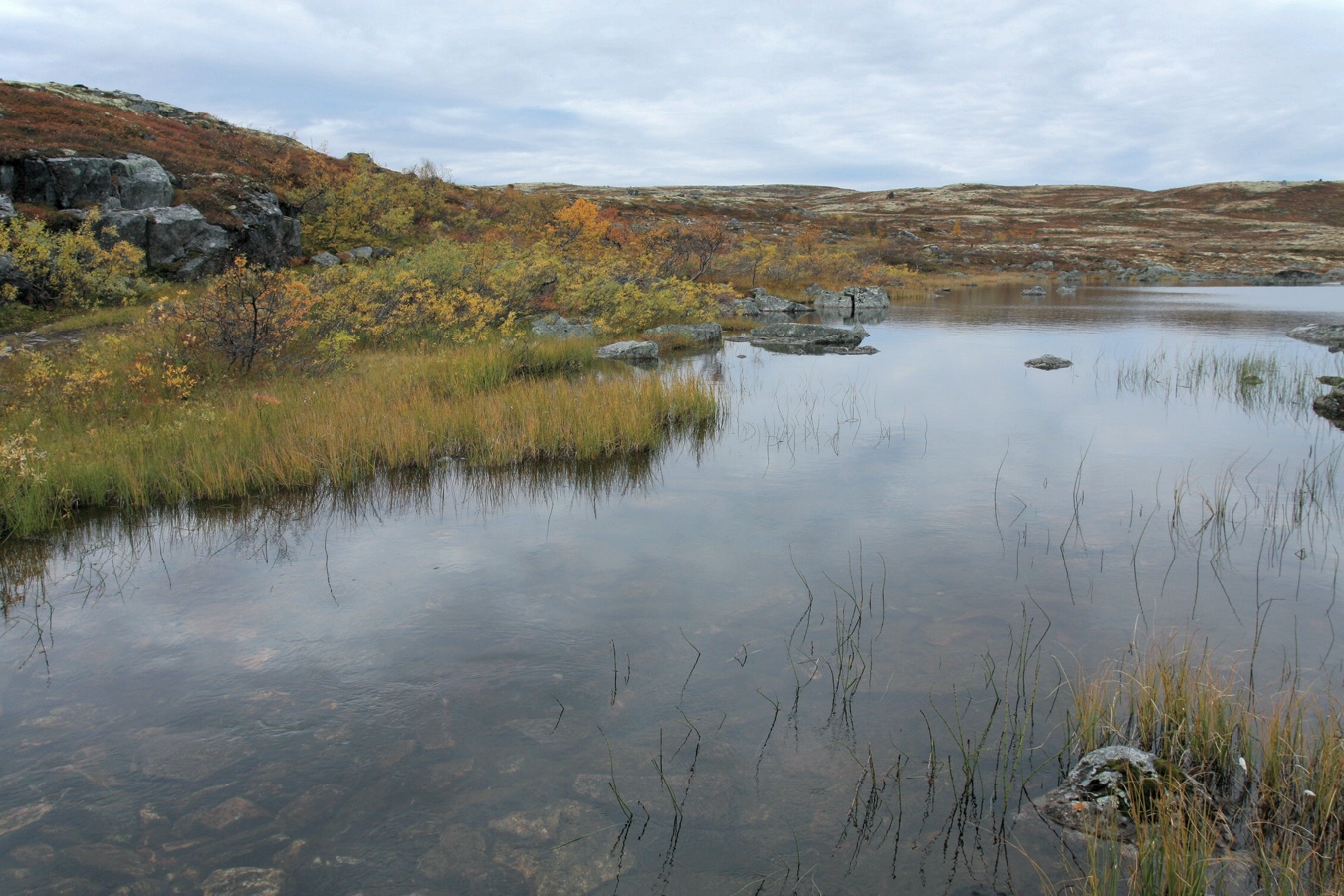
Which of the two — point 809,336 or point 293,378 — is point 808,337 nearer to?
point 809,336

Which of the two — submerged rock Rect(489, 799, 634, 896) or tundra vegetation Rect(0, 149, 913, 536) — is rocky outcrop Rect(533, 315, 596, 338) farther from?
submerged rock Rect(489, 799, 634, 896)

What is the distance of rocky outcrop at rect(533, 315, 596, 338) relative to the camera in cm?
1748

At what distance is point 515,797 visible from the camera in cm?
385

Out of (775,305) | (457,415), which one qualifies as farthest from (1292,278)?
(457,415)

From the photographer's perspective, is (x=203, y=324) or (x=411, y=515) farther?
(x=203, y=324)

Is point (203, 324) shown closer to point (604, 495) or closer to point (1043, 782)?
point (604, 495)

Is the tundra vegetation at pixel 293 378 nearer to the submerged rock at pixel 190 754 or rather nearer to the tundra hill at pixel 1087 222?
the submerged rock at pixel 190 754

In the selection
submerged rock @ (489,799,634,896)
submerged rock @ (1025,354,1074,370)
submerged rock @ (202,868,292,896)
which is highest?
submerged rock @ (1025,354,1074,370)

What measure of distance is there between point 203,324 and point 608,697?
1037cm

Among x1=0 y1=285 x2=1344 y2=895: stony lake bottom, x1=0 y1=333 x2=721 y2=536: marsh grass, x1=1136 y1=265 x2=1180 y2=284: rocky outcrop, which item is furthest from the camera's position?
x1=1136 y1=265 x2=1180 y2=284: rocky outcrop

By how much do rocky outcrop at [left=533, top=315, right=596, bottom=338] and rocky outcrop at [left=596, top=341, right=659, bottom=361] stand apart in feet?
2.89

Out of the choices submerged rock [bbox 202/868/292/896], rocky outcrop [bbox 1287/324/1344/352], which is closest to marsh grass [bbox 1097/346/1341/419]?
rocky outcrop [bbox 1287/324/1344/352]

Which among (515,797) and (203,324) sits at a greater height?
(203,324)

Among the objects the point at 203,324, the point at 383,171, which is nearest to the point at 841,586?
the point at 203,324
